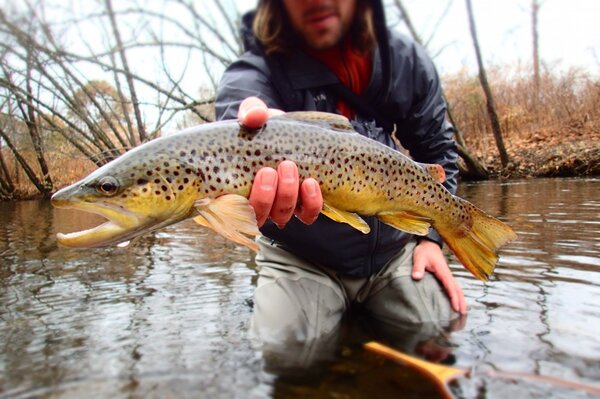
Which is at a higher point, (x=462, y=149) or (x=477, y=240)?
(x=462, y=149)

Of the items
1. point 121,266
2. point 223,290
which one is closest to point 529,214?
point 223,290

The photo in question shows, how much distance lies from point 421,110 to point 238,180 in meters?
1.24

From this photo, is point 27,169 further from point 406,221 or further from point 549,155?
point 406,221

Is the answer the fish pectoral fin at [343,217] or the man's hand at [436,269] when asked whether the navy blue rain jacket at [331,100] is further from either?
the fish pectoral fin at [343,217]

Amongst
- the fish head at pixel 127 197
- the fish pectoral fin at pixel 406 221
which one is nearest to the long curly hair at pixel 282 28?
the fish pectoral fin at pixel 406 221

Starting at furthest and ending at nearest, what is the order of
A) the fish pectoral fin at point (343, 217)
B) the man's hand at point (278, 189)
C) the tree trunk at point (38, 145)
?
the tree trunk at point (38, 145) → the fish pectoral fin at point (343, 217) → the man's hand at point (278, 189)

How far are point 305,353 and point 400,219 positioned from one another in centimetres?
68

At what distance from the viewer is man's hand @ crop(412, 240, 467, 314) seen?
2492 mm

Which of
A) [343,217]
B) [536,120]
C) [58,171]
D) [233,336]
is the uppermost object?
[536,120]

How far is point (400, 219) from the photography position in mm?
2160

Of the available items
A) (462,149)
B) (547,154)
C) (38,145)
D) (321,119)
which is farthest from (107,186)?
(38,145)

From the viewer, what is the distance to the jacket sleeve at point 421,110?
8.18ft

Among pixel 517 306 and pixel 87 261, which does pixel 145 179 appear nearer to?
pixel 517 306

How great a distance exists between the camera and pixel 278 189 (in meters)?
1.83
